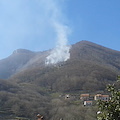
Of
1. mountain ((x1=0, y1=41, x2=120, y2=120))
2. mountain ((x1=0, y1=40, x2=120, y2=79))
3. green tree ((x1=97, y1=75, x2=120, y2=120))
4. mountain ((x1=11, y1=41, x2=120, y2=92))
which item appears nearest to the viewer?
green tree ((x1=97, y1=75, x2=120, y2=120))

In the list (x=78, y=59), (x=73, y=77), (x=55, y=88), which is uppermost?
(x=78, y=59)

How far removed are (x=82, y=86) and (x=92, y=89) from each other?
5.12 metres

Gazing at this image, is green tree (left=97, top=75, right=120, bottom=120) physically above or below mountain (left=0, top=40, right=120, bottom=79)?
below

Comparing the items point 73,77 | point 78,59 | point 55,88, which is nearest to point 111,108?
point 55,88

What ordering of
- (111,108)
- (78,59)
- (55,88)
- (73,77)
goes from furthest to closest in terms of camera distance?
1. (78,59)
2. (73,77)
3. (55,88)
4. (111,108)

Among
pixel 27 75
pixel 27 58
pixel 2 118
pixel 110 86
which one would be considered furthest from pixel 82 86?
pixel 27 58

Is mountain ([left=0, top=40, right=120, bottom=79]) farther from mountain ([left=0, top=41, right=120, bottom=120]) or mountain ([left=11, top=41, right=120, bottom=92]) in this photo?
mountain ([left=11, top=41, right=120, bottom=92])

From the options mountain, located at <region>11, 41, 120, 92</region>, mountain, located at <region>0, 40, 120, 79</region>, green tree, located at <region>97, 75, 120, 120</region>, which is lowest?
green tree, located at <region>97, 75, 120, 120</region>

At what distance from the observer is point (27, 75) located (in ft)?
344

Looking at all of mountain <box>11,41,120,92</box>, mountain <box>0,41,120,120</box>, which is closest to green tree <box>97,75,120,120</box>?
mountain <box>0,41,120,120</box>

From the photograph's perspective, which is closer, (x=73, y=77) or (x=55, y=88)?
(x=55, y=88)

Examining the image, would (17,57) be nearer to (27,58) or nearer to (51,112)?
(27,58)

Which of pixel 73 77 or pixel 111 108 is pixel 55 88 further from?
pixel 111 108

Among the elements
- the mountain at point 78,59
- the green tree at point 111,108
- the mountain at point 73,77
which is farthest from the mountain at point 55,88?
the green tree at point 111,108
